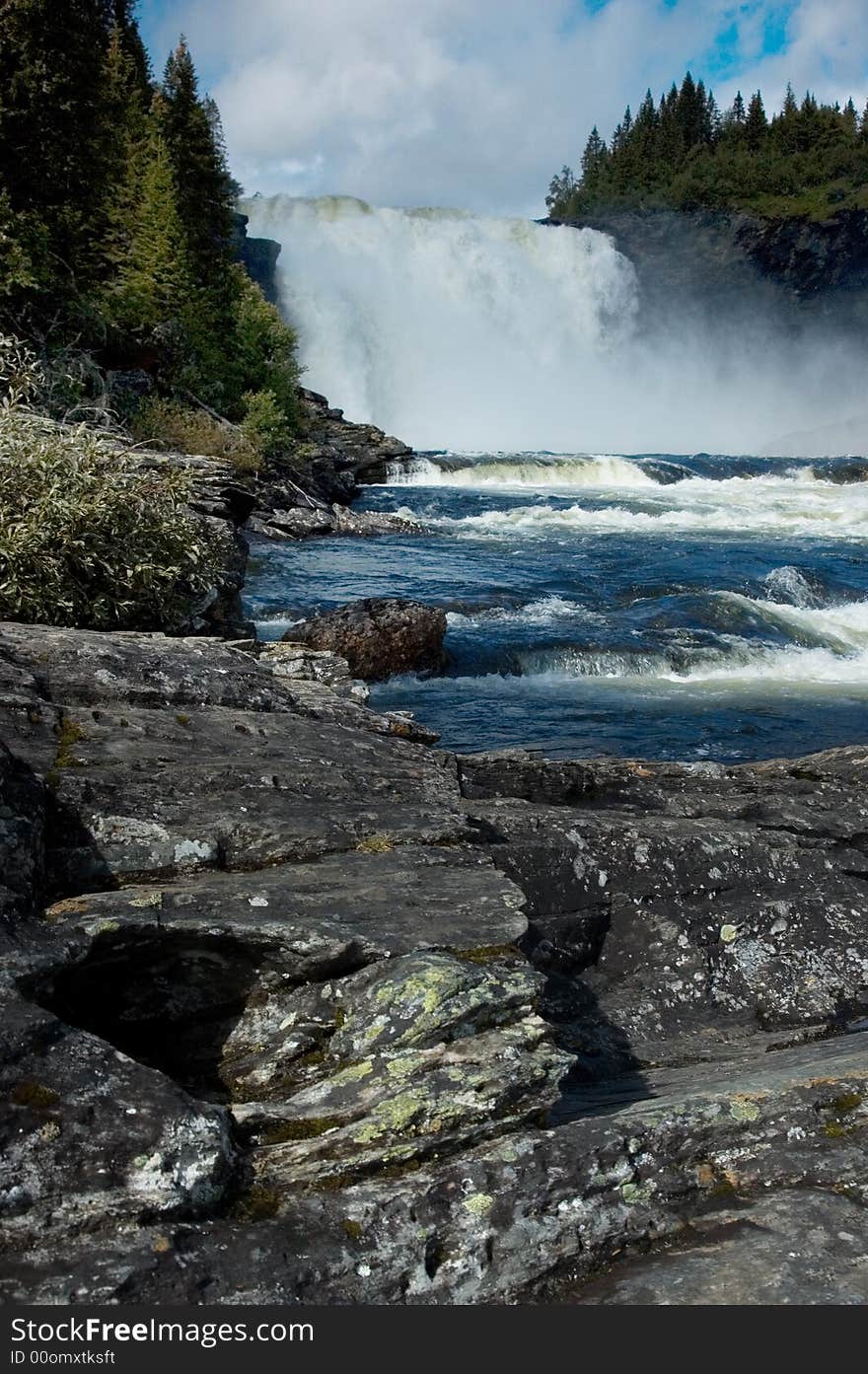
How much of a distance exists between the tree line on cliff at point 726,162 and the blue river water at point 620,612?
7960cm

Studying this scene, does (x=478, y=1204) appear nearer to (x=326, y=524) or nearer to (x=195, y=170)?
(x=326, y=524)

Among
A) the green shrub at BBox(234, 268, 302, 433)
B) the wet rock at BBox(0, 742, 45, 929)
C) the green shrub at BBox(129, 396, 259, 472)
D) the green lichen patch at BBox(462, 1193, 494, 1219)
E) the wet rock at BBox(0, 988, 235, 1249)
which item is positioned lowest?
the green lichen patch at BBox(462, 1193, 494, 1219)

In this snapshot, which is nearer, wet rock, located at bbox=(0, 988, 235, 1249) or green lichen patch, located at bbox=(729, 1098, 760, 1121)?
wet rock, located at bbox=(0, 988, 235, 1249)

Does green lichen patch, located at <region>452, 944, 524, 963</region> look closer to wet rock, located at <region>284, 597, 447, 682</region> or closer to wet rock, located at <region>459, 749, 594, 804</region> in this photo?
wet rock, located at <region>459, 749, 594, 804</region>

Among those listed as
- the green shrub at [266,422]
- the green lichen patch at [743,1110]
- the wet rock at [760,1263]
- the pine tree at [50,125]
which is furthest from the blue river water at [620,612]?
the pine tree at [50,125]

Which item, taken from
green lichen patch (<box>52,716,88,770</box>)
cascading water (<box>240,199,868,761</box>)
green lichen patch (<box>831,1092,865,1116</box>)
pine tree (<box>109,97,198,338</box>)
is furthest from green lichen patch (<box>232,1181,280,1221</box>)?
pine tree (<box>109,97,198,338</box>)

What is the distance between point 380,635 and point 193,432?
16119 millimetres

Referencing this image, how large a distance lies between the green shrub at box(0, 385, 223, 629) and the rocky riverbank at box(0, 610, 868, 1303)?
8.94ft

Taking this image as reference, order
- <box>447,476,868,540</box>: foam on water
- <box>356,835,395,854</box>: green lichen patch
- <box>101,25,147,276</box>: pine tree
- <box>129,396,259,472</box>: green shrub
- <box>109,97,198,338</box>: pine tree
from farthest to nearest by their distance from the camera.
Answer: <box>101,25,147,276</box>: pine tree, <box>447,476,868,540</box>: foam on water, <box>109,97,198,338</box>: pine tree, <box>129,396,259,472</box>: green shrub, <box>356,835,395,854</box>: green lichen patch

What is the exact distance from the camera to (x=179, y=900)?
4328mm

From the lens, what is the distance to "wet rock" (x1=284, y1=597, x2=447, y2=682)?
16484mm

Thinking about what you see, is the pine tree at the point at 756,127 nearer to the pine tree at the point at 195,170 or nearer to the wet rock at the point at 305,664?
the pine tree at the point at 195,170

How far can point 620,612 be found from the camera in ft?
70.1

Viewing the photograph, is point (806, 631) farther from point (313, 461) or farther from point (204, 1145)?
point (313, 461)
